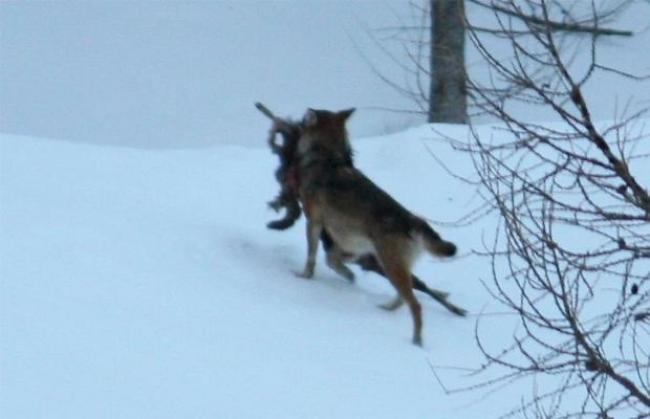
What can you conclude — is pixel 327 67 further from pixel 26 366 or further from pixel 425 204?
pixel 26 366

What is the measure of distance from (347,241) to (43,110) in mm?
10671

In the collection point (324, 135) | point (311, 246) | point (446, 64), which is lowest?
point (311, 246)

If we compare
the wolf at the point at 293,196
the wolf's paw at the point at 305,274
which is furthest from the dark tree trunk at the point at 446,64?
the wolf's paw at the point at 305,274

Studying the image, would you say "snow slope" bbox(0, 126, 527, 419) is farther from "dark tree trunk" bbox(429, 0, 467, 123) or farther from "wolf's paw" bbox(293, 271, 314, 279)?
"dark tree trunk" bbox(429, 0, 467, 123)

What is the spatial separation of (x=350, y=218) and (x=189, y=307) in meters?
1.57

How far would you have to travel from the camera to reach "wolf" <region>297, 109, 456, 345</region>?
9961 mm

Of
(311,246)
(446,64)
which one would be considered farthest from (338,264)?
(446,64)

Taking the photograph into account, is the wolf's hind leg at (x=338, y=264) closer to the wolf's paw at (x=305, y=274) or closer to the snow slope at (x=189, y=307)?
the snow slope at (x=189, y=307)

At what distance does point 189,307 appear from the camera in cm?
893

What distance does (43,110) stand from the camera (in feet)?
66.5

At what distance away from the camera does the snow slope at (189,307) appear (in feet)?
25.0

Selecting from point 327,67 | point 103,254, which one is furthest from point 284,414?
point 327,67

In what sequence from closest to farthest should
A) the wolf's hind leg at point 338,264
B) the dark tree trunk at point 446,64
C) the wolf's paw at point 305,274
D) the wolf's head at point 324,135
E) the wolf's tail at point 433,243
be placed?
the wolf's tail at point 433,243 < the wolf's paw at point 305,274 < the wolf's hind leg at point 338,264 < the wolf's head at point 324,135 < the dark tree trunk at point 446,64

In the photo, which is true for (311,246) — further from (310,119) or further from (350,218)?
(310,119)
